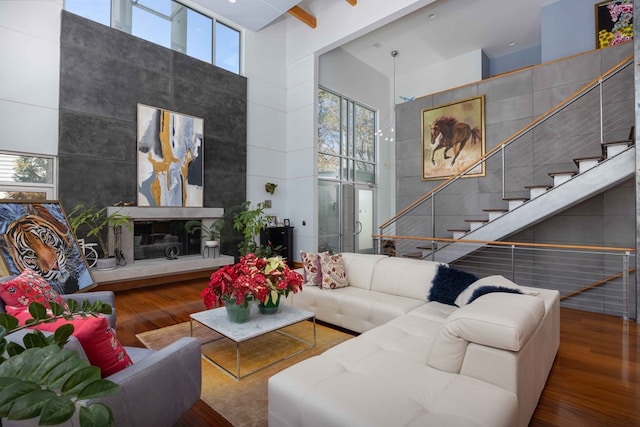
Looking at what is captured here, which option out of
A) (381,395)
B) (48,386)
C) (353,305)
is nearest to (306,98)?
(353,305)

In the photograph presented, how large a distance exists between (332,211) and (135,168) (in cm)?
432

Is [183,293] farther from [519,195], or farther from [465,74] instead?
[465,74]

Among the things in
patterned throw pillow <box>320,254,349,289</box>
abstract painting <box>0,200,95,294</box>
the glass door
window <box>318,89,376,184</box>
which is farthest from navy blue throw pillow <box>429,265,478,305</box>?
the glass door

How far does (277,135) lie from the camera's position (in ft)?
23.7

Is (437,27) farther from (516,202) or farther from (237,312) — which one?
(237,312)

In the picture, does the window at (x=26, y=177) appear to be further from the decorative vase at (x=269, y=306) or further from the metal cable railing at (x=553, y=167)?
the metal cable railing at (x=553, y=167)

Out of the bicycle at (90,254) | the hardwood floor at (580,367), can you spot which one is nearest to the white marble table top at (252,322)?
the hardwood floor at (580,367)

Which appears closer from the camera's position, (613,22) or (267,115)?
(613,22)

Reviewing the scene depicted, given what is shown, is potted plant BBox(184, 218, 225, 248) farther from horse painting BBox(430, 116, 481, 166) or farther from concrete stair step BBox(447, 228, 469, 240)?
horse painting BBox(430, 116, 481, 166)

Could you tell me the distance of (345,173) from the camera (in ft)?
27.7

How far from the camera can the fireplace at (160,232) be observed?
518 cm

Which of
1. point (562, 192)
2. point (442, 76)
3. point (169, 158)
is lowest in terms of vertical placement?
point (562, 192)

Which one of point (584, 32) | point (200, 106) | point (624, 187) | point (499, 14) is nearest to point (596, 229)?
point (624, 187)

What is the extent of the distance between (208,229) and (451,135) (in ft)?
16.6
